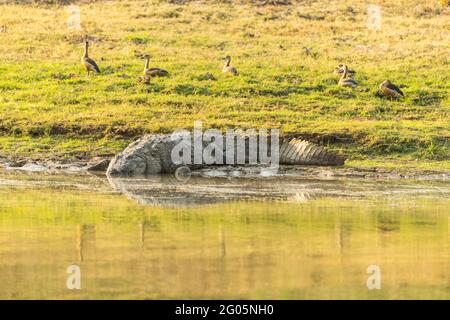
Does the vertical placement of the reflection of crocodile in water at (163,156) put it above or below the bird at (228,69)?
below

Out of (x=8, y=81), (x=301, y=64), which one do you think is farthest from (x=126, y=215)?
(x=301, y=64)

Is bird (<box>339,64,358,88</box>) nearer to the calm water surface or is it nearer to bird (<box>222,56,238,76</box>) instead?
bird (<box>222,56,238,76</box>)

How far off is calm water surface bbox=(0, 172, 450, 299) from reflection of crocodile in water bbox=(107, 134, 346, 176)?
158cm

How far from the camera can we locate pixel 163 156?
19.4 m

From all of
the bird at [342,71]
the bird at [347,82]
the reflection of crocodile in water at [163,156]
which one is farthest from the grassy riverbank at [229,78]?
the reflection of crocodile in water at [163,156]

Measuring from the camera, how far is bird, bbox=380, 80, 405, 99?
2600 cm

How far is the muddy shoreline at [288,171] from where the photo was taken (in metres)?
19.2

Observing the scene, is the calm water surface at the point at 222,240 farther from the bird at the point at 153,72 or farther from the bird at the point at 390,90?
the bird at the point at 153,72

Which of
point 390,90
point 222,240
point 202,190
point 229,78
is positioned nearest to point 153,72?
point 229,78

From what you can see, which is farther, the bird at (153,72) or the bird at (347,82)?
the bird at (153,72)

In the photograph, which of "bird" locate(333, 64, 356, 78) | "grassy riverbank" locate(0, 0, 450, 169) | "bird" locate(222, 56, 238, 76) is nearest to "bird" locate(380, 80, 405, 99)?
"grassy riverbank" locate(0, 0, 450, 169)

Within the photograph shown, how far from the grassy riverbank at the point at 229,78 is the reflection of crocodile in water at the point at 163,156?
3.84ft
